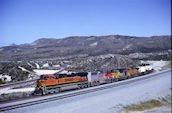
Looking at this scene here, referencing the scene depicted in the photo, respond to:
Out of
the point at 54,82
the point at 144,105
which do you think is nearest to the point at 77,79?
the point at 54,82

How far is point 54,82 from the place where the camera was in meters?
24.7

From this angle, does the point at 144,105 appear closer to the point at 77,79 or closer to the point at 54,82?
the point at 77,79

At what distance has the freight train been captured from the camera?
77.9 feet

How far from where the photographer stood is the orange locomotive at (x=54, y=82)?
77.3 feet

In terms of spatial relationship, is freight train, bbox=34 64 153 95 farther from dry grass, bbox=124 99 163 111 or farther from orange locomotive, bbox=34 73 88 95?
dry grass, bbox=124 99 163 111

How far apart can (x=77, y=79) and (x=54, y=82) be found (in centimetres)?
522

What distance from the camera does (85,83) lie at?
31.1 m

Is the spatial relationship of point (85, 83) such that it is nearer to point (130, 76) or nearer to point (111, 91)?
point (111, 91)

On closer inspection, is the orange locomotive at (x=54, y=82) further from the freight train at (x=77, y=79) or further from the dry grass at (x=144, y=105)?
the dry grass at (x=144, y=105)

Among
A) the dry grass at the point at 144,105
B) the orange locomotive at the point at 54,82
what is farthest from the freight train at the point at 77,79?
the dry grass at the point at 144,105

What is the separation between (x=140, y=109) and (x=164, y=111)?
4.06 m

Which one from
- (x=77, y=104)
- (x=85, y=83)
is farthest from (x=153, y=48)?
(x=77, y=104)

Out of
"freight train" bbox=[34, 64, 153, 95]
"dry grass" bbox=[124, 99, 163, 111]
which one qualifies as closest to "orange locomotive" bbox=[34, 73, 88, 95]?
"freight train" bbox=[34, 64, 153, 95]

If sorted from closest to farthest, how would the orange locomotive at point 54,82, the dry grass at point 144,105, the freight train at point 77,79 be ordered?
the dry grass at point 144,105 < the orange locomotive at point 54,82 < the freight train at point 77,79
